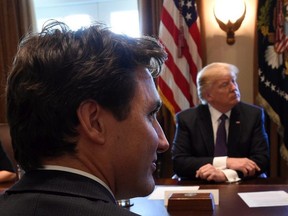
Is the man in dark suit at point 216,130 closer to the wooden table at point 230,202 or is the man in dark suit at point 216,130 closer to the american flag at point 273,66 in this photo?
the wooden table at point 230,202

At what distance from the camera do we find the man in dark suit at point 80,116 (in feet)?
2.33

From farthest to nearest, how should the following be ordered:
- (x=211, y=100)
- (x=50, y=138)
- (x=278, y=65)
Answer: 1. (x=278, y=65)
2. (x=211, y=100)
3. (x=50, y=138)

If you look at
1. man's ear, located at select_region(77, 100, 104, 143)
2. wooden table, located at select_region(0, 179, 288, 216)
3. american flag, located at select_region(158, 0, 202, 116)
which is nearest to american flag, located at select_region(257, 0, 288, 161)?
american flag, located at select_region(158, 0, 202, 116)

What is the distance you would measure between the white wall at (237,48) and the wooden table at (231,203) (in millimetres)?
1806

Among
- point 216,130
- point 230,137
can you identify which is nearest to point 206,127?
point 216,130

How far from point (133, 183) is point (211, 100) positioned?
201cm

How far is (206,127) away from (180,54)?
1175mm

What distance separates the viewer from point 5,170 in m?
2.45

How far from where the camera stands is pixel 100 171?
0.77 metres

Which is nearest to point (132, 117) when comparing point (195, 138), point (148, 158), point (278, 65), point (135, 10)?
point (148, 158)

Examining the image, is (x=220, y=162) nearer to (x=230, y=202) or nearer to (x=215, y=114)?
(x=215, y=114)

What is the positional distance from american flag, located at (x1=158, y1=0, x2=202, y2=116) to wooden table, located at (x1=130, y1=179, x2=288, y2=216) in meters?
1.61

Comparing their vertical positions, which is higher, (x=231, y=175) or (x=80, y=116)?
(x=80, y=116)

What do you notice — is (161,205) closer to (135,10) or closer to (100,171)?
(100,171)
